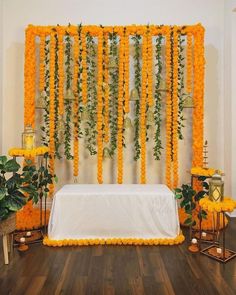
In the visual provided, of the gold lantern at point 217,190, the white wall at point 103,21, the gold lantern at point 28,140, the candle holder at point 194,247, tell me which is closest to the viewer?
the gold lantern at point 217,190

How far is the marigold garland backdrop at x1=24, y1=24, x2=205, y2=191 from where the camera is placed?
3943mm

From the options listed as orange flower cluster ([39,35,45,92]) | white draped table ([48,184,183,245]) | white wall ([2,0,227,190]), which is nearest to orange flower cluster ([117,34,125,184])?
white wall ([2,0,227,190])

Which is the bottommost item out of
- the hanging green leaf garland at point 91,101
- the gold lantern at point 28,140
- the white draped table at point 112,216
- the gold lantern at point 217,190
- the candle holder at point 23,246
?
the candle holder at point 23,246

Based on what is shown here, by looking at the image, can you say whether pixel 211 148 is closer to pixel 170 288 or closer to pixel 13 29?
pixel 170 288

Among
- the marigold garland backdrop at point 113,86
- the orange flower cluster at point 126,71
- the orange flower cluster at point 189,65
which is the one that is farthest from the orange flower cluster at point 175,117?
the orange flower cluster at point 126,71

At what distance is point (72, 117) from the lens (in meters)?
4.40

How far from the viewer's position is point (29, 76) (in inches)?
153

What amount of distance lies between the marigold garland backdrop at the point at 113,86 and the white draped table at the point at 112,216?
2.60 ft

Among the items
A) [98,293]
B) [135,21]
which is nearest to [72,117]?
[135,21]

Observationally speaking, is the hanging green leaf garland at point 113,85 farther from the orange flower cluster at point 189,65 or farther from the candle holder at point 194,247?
the candle holder at point 194,247

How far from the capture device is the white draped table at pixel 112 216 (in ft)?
10.9

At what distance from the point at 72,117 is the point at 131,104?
2.89 feet

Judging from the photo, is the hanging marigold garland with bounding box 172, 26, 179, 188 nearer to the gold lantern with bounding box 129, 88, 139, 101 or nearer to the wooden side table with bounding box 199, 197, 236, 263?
the gold lantern with bounding box 129, 88, 139, 101

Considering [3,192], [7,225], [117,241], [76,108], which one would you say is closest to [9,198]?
[3,192]
